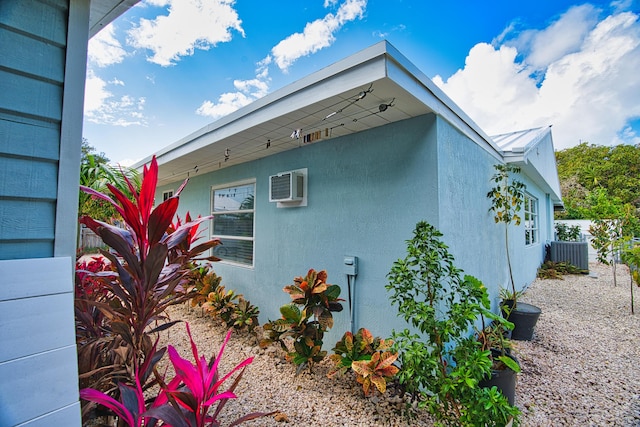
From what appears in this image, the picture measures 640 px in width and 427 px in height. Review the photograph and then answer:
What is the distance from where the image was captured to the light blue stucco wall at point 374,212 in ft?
9.07

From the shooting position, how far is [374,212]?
3.05 m

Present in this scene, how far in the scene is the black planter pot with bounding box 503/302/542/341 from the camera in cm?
377

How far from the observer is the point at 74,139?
1.29m

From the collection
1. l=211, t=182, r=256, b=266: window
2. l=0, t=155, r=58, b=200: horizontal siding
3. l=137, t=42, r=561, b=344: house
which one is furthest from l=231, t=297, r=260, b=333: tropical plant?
l=0, t=155, r=58, b=200: horizontal siding

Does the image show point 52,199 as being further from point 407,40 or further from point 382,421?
point 407,40

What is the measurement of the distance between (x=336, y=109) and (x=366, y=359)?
232 cm

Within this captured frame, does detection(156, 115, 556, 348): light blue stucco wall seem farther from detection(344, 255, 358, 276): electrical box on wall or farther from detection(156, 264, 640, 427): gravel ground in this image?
detection(156, 264, 640, 427): gravel ground

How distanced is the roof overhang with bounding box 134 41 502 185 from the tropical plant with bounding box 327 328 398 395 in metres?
2.13

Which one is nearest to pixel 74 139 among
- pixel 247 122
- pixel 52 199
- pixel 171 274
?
pixel 52 199

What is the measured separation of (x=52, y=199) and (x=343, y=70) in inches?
77.8

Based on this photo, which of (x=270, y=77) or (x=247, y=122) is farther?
(x=270, y=77)

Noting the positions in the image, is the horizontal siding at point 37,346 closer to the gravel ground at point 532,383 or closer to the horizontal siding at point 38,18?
the horizontal siding at point 38,18

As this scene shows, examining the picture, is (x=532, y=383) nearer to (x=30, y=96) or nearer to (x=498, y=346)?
(x=498, y=346)

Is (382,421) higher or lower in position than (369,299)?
lower
